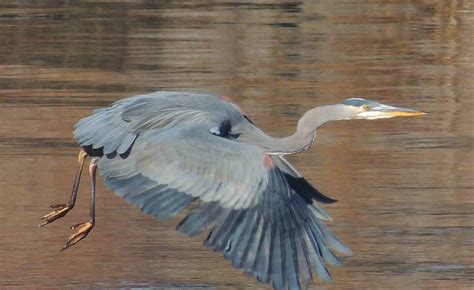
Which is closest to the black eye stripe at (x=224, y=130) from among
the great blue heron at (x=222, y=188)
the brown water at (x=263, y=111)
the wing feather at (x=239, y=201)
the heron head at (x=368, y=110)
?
the great blue heron at (x=222, y=188)

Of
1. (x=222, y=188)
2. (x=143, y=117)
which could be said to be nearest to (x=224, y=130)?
(x=143, y=117)

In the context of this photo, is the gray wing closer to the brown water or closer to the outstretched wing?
the outstretched wing

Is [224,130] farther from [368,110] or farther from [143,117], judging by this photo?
[368,110]

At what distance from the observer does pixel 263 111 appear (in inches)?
488

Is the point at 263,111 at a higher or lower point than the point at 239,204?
lower

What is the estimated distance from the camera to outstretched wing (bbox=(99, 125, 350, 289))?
6758mm

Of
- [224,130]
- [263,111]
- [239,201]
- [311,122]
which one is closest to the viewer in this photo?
[239,201]

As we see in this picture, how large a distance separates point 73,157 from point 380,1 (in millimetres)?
9487

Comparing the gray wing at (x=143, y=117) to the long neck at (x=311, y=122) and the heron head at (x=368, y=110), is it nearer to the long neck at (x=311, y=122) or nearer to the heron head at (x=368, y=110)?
the long neck at (x=311, y=122)

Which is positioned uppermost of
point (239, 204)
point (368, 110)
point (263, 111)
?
point (368, 110)

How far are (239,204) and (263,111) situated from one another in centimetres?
556

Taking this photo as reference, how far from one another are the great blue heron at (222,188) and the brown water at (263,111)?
3.39 ft

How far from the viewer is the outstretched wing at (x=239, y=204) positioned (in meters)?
6.76

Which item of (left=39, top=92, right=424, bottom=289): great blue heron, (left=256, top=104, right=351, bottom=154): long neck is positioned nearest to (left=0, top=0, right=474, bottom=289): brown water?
(left=256, top=104, right=351, bottom=154): long neck
